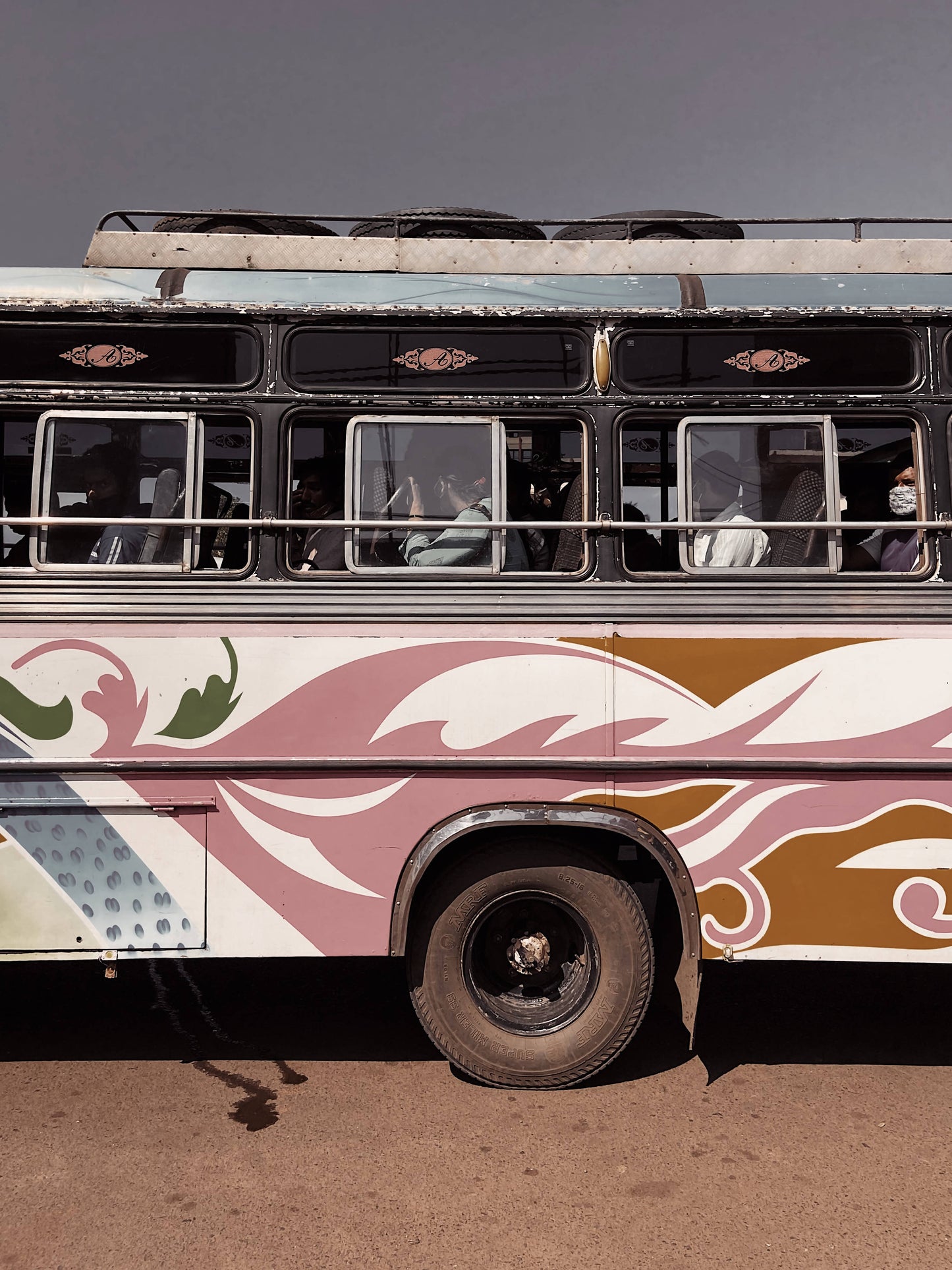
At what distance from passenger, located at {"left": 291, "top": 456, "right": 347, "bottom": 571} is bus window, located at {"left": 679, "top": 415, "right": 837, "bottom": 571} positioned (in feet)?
4.62

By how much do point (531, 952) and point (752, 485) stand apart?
7.04ft

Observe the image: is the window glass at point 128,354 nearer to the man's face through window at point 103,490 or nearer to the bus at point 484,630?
the bus at point 484,630

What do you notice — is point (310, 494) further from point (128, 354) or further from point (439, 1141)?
point (439, 1141)

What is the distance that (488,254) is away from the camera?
14.3ft

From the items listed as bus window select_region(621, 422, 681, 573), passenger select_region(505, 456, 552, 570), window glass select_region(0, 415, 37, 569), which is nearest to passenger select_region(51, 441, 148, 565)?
window glass select_region(0, 415, 37, 569)

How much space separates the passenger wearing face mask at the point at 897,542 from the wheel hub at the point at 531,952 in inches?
78.9

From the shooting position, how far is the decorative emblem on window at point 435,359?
4066 mm

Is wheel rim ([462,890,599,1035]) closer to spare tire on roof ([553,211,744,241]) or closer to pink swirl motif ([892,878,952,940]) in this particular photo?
pink swirl motif ([892,878,952,940])

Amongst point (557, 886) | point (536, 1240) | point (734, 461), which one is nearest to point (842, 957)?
point (557, 886)

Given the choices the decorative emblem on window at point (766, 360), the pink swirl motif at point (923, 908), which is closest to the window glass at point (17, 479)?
the decorative emblem on window at point (766, 360)

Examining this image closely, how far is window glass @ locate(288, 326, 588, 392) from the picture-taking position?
4.06 meters

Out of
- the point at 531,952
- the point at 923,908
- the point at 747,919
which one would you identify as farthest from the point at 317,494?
the point at 923,908

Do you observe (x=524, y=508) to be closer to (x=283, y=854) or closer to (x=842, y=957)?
(x=283, y=854)

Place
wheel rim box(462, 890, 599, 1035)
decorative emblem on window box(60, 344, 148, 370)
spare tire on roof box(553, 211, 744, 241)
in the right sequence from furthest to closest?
spare tire on roof box(553, 211, 744, 241)
wheel rim box(462, 890, 599, 1035)
decorative emblem on window box(60, 344, 148, 370)
